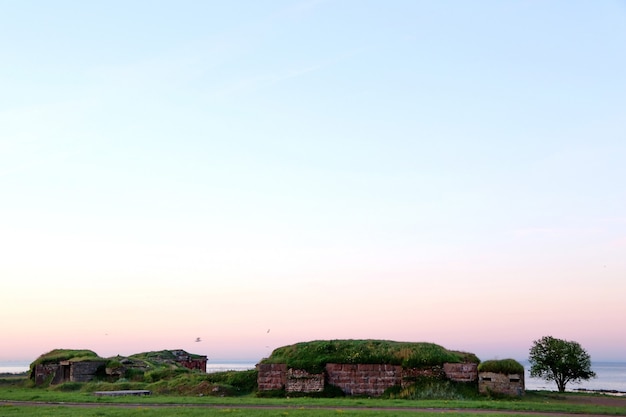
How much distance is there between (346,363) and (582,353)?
23.4 m

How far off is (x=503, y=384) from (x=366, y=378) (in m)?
8.18

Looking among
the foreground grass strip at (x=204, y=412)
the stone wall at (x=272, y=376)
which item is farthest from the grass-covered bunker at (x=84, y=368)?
the foreground grass strip at (x=204, y=412)

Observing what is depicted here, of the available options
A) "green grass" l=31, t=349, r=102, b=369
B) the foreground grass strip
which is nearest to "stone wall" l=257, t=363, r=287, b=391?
the foreground grass strip

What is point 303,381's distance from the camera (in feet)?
125

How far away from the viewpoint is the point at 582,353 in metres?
50.1

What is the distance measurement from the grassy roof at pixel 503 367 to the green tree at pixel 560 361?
16323mm

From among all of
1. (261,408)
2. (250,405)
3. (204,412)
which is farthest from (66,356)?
(204,412)

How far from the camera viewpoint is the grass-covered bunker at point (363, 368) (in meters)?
37.1

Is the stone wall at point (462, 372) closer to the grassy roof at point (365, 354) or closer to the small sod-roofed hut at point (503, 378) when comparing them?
the grassy roof at point (365, 354)

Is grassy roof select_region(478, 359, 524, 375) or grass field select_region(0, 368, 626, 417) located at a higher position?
grassy roof select_region(478, 359, 524, 375)

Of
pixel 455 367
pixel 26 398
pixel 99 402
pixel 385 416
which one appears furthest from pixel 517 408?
pixel 26 398

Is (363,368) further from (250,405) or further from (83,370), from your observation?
(83,370)

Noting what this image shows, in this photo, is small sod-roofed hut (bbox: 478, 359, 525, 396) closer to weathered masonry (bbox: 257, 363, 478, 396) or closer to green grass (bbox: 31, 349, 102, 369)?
weathered masonry (bbox: 257, 363, 478, 396)

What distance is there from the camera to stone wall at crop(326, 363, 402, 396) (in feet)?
123
